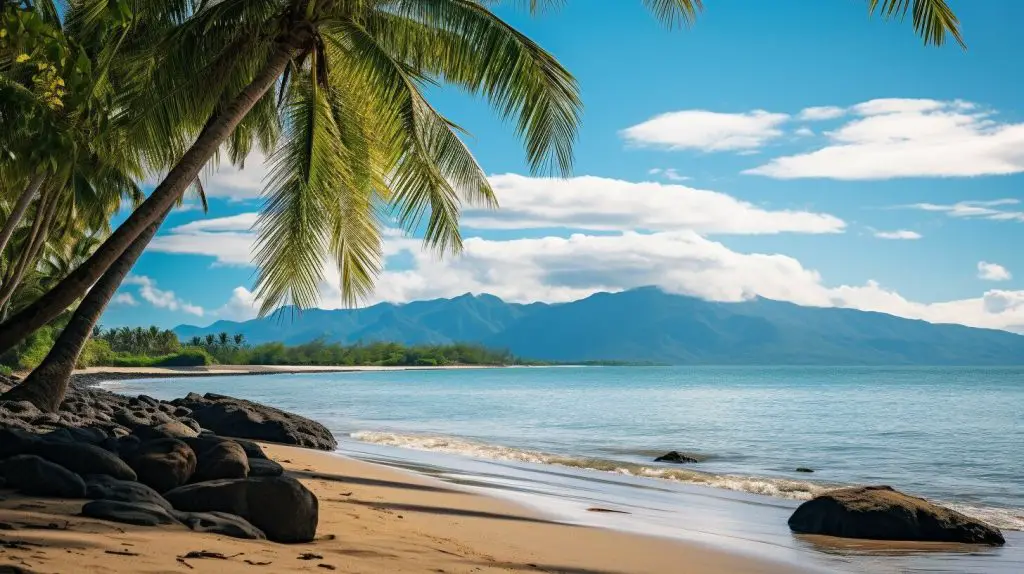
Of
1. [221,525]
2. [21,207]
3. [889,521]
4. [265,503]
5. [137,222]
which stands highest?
[21,207]

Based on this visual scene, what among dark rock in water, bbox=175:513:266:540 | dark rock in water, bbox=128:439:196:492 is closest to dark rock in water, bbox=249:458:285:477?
dark rock in water, bbox=128:439:196:492

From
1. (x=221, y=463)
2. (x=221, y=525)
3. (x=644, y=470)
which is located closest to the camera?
(x=221, y=525)

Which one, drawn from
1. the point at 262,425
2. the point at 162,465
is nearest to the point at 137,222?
the point at 162,465

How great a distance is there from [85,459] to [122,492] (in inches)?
33.4

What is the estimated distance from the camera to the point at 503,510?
32.3 feet

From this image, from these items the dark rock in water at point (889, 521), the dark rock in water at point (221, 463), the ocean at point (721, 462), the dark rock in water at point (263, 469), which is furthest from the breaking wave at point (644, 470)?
the dark rock in water at point (221, 463)

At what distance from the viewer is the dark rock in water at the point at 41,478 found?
618 cm

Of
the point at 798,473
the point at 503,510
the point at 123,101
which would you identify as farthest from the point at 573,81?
the point at 798,473

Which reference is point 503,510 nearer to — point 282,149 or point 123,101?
point 282,149

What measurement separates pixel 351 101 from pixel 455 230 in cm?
294

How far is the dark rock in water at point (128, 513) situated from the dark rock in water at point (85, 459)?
0.96 m

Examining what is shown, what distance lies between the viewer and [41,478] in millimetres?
6195

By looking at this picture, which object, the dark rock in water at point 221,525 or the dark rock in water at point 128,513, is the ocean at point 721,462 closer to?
the dark rock in water at point 221,525

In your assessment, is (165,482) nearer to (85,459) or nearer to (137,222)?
(85,459)
